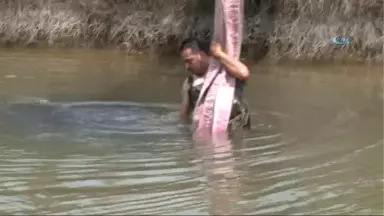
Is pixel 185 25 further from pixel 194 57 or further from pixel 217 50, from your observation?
pixel 217 50

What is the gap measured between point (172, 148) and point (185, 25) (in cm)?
637

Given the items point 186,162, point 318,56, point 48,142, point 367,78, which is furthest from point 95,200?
point 318,56

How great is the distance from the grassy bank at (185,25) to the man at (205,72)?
15.1 ft

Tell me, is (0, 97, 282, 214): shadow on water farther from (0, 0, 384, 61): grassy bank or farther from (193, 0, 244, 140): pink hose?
(0, 0, 384, 61): grassy bank

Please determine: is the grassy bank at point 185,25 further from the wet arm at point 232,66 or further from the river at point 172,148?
the wet arm at point 232,66

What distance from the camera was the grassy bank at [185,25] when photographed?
11.8 m

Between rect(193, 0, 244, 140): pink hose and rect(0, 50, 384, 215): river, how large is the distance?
22cm

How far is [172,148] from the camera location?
6543 millimetres

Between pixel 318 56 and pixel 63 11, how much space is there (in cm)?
435

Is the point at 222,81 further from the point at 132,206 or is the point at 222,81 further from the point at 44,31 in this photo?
the point at 44,31

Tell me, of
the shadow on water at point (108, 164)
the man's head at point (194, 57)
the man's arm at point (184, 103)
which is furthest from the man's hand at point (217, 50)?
the shadow on water at point (108, 164)

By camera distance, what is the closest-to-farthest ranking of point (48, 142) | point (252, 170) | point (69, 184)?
point (69, 184)
point (252, 170)
point (48, 142)

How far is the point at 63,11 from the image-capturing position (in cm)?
1338

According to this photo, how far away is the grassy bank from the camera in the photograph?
11.8 metres
